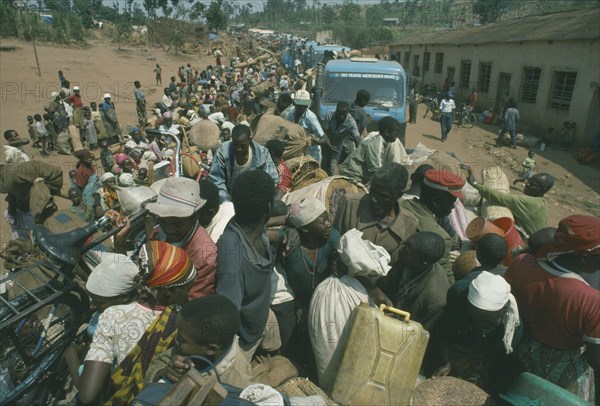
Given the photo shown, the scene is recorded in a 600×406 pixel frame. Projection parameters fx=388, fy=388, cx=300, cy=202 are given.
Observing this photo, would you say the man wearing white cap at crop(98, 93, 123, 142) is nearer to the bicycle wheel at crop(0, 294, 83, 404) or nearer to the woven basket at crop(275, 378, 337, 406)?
the bicycle wheel at crop(0, 294, 83, 404)

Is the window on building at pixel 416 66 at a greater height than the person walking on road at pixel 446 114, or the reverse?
the window on building at pixel 416 66

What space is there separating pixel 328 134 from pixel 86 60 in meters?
32.8

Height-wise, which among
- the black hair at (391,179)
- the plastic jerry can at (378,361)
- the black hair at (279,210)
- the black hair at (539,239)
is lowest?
the plastic jerry can at (378,361)

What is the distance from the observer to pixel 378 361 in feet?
6.64

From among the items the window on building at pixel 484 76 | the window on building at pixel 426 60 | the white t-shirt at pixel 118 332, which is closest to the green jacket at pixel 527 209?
the white t-shirt at pixel 118 332

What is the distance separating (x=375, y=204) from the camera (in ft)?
9.20

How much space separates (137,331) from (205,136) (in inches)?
237

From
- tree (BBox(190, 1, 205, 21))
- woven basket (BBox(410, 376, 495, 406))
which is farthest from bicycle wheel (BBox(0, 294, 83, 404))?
tree (BBox(190, 1, 205, 21))

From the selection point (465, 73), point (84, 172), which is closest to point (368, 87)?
point (84, 172)

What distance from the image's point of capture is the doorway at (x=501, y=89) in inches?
672

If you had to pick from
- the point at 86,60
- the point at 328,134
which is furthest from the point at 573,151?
the point at 86,60

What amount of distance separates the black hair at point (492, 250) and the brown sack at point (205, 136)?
560 cm

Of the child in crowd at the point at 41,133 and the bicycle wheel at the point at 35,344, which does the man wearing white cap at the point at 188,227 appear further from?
the child in crowd at the point at 41,133

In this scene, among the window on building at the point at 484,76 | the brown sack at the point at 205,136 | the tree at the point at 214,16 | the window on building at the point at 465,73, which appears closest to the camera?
the brown sack at the point at 205,136
